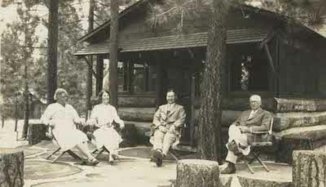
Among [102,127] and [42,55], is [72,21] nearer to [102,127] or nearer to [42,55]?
[42,55]

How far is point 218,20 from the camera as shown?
9969 millimetres

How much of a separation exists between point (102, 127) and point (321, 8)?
4.99 metres

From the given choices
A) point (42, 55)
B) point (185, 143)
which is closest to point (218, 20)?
point (185, 143)

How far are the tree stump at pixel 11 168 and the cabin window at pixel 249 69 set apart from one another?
848cm

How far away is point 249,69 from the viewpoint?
13539mm

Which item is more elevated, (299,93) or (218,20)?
(218,20)

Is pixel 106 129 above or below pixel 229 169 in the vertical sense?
above

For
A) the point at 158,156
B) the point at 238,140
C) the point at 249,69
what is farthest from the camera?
the point at 249,69

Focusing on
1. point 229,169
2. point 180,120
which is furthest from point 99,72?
point 229,169

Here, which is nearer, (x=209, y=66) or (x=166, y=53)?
(x=209, y=66)

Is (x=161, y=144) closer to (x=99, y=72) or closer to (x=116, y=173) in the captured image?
(x=116, y=173)

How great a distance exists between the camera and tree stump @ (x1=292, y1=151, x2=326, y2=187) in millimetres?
6629

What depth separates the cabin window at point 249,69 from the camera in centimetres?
1330

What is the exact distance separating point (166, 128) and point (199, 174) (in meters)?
4.99
